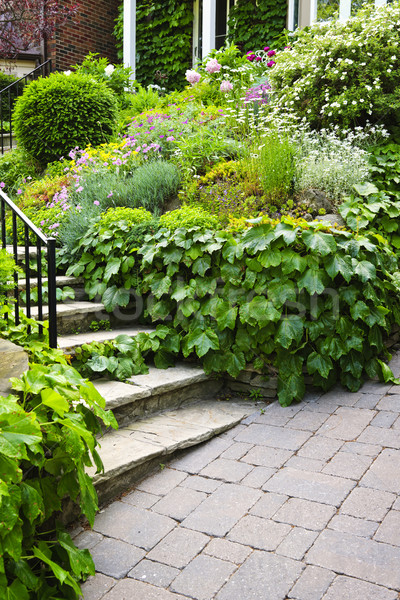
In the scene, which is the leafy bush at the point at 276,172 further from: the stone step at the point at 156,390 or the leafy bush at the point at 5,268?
the leafy bush at the point at 5,268

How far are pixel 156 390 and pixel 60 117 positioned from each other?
4.58 m

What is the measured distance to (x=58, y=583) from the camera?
209cm

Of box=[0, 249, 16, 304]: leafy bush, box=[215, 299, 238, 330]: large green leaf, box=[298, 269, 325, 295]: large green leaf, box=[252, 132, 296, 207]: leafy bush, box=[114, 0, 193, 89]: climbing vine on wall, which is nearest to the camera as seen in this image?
box=[0, 249, 16, 304]: leafy bush

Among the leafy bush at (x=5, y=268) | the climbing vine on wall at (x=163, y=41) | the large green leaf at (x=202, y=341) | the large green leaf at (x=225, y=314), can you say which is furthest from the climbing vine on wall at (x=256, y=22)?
the leafy bush at (x=5, y=268)

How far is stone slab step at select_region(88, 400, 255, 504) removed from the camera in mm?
2723

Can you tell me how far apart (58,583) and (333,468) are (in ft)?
4.62

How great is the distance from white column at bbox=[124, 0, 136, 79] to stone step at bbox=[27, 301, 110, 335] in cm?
735

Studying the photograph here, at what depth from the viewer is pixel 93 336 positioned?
12.6 feet

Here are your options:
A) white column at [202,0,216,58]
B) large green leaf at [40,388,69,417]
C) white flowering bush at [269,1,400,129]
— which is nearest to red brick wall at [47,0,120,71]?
white column at [202,0,216,58]

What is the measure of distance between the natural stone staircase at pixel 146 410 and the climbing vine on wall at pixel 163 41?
25.1 feet

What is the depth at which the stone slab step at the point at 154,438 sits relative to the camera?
2.72 m

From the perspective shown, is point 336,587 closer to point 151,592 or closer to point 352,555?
point 352,555

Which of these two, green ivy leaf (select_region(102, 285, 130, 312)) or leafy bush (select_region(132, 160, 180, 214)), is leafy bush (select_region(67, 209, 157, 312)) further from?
leafy bush (select_region(132, 160, 180, 214))

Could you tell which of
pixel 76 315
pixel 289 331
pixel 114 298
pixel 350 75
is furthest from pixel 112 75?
pixel 289 331
